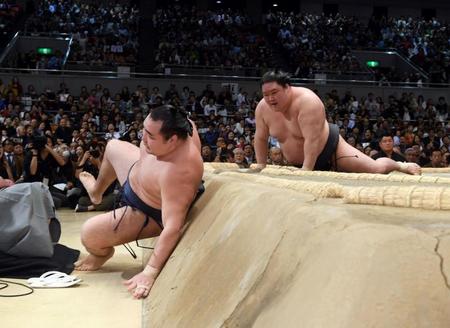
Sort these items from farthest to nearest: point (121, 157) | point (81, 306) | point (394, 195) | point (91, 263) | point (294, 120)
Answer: point (294, 120), point (121, 157), point (91, 263), point (81, 306), point (394, 195)

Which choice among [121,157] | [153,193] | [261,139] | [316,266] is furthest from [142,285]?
[261,139]

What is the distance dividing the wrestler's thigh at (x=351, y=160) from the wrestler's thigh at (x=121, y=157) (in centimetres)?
102

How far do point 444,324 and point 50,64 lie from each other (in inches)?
382

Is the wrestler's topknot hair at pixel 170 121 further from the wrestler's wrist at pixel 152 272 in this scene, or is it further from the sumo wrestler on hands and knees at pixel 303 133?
the sumo wrestler on hands and knees at pixel 303 133

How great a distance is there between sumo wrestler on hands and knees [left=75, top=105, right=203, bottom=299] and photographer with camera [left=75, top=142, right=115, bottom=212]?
2429 mm

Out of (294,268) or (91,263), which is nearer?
(294,268)

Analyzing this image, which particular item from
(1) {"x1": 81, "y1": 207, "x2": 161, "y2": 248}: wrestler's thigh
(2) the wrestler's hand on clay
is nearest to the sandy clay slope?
(2) the wrestler's hand on clay

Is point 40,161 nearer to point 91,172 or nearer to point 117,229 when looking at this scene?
point 91,172

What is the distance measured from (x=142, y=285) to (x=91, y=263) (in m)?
0.54

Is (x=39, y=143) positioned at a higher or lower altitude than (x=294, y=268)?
lower

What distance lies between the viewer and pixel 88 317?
155cm

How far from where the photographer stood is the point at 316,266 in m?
0.81

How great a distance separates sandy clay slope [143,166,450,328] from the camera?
682 mm

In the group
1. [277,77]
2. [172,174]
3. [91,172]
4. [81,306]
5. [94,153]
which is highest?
[277,77]
